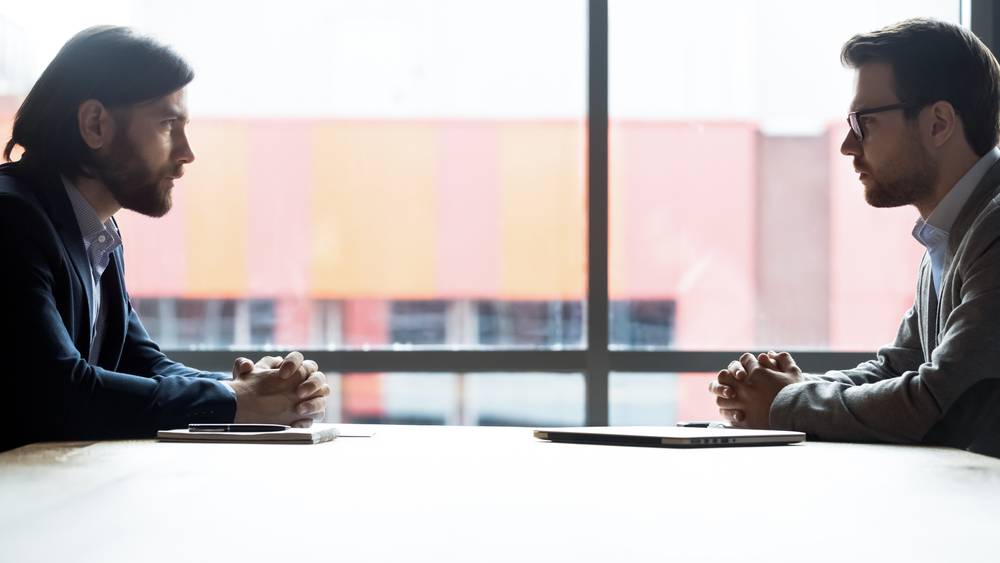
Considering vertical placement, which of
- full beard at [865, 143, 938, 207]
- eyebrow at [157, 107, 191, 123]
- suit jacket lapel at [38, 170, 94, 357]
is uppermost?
eyebrow at [157, 107, 191, 123]

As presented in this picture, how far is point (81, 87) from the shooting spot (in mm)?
2336

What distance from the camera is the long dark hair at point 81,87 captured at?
2.29 metres

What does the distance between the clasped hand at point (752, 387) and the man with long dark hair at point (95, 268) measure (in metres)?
0.82

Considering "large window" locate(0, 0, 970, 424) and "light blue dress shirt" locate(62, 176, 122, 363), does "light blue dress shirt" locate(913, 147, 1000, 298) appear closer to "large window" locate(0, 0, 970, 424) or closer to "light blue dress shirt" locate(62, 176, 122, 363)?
"large window" locate(0, 0, 970, 424)

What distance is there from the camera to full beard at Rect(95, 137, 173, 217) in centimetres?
236

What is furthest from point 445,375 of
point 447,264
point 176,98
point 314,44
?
point 176,98

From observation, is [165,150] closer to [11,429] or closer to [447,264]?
[11,429]

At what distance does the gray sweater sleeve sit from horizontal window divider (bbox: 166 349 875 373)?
158 cm

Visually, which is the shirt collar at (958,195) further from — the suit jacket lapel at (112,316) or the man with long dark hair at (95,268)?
the suit jacket lapel at (112,316)

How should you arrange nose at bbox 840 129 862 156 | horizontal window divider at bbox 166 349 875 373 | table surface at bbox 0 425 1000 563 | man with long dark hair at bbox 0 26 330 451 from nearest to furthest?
table surface at bbox 0 425 1000 563 → man with long dark hair at bbox 0 26 330 451 → nose at bbox 840 129 862 156 → horizontal window divider at bbox 166 349 875 373

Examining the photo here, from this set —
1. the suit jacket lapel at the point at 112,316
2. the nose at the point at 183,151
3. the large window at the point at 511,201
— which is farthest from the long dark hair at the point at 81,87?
the large window at the point at 511,201

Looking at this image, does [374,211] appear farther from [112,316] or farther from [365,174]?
[112,316]

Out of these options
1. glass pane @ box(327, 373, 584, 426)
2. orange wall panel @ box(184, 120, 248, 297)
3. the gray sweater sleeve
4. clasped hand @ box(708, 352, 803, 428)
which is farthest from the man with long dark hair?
glass pane @ box(327, 373, 584, 426)

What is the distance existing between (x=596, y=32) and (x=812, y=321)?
128cm
